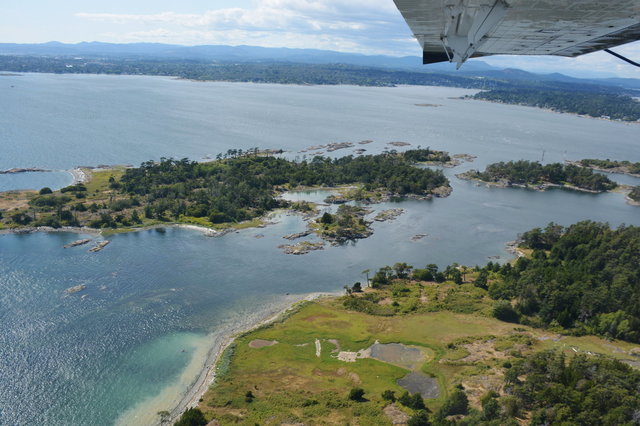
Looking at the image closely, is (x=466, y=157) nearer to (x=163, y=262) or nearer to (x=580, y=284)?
(x=580, y=284)

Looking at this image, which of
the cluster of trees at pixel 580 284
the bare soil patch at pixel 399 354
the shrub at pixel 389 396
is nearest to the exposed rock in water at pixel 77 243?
the bare soil patch at pixel 399 354

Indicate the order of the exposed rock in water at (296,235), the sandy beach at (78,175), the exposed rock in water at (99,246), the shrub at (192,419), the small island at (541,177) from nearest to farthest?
the shrub at (192,419) → the exposed rock in water at (99,246) → the exposed rock in water at (296,235) → the sandy beach at (78,175) → the small island at (541,177)

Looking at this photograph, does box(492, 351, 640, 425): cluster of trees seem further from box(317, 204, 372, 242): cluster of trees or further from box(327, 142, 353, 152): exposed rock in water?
box(327, 142, 353, 152): exposed rock in water

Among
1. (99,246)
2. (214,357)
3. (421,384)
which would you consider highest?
(99,246)

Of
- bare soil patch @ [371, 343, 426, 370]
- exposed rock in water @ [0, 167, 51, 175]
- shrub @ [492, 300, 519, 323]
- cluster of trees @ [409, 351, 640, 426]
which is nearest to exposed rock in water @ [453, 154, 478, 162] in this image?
Answer: shrub @ [492, 300, 519, 323]

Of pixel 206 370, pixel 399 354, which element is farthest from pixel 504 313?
pixel 206 370

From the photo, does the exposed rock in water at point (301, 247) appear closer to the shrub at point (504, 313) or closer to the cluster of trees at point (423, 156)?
the shrub at point (504, 313)
